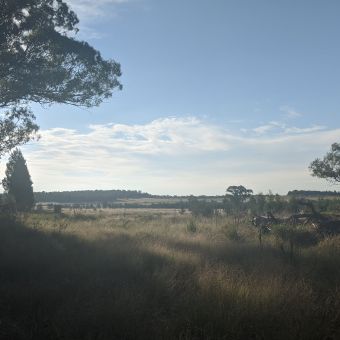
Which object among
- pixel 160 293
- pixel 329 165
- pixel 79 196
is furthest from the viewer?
pixel 79 196

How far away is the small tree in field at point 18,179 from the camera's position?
51.2m

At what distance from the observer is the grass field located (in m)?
5.83

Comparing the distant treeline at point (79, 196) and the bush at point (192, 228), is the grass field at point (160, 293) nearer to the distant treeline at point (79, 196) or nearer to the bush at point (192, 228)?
the bush at point (192, 228)

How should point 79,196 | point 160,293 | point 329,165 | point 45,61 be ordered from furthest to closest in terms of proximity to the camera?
point 79,196 → point 329,165 → point 45,61 → point 160,293

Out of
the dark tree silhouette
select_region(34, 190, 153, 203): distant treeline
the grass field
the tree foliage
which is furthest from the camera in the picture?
select_region(34, 190, 153, 203): distant treeline

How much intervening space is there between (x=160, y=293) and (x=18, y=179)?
4700 centimetres

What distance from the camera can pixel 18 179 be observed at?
51.6 metres

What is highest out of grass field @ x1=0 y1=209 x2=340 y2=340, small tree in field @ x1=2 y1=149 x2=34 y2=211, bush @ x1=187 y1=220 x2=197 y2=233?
small tree in field @ x1=2 y1=149 x2=34 y2=211

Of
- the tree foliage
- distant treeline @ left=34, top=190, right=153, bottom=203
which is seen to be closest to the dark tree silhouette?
the tree foliage

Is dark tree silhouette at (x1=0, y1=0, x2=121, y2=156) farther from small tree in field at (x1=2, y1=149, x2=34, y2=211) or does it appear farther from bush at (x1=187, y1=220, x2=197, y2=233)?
small tree in field at (x1=2, y1=149, x2=34, y2=211)

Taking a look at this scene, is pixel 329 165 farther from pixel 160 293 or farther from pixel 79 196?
pixel 79 196

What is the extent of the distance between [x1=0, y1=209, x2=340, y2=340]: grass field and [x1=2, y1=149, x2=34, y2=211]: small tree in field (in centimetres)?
4050

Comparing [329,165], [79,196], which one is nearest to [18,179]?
[329,165]

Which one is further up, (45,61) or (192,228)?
(45,61)
